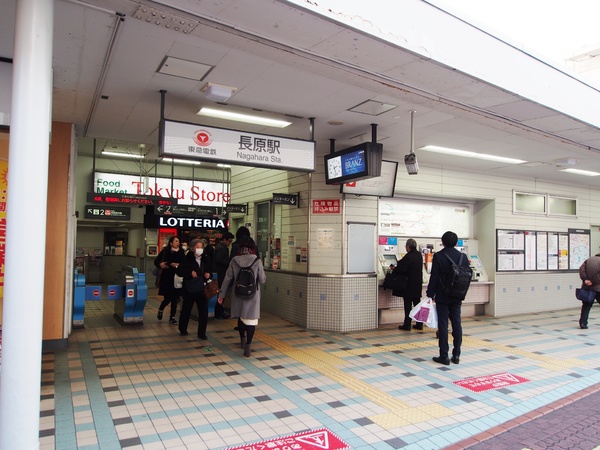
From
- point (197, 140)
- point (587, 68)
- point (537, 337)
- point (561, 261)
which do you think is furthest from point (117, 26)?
point (587, 68)

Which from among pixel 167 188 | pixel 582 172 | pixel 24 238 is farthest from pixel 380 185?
pixel 167 188

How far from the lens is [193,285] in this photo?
6.65 meters

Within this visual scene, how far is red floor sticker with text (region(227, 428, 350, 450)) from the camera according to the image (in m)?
3.27

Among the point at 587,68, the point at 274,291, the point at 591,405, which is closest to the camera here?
the point at 591,405

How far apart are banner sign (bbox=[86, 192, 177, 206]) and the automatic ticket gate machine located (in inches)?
140

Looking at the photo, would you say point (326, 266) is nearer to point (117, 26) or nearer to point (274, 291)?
point (274, 291)

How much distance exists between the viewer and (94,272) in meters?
15.2

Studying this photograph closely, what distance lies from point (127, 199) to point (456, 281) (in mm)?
8281

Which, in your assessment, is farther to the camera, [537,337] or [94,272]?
[94,272]

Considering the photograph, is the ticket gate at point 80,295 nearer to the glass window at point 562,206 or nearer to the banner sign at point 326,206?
the banner sign at point 326,206

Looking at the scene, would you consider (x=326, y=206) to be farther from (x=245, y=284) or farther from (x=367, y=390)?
(x=367, y=390)

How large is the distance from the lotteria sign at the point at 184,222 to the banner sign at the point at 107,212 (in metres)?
2.06

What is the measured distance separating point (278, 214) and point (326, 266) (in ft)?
6.41

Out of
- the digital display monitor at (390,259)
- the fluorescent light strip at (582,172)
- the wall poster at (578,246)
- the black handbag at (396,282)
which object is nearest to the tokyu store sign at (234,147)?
the black handbag at (396,282)
